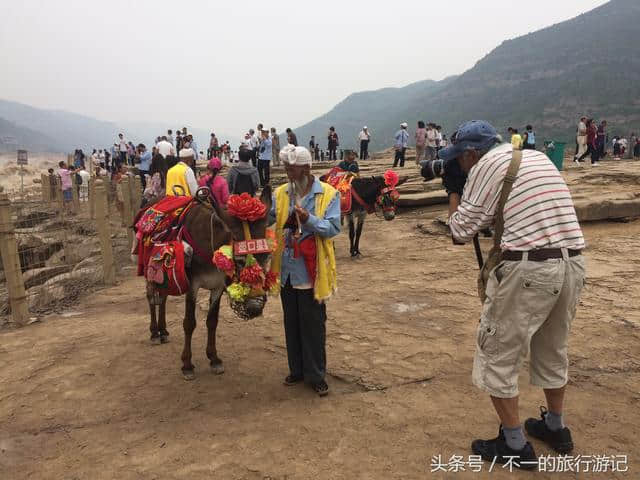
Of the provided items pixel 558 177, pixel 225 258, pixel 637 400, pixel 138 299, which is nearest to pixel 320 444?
pixel 225 258

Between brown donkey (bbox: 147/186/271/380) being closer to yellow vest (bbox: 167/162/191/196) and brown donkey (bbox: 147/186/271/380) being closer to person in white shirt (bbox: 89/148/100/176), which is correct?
yellow vest (bbox: 167/162/191/196)

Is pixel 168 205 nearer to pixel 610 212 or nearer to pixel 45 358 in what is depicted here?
pixel 45 358

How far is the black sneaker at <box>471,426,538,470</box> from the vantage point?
283cm

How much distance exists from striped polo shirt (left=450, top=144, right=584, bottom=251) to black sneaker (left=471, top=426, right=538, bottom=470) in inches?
53.8

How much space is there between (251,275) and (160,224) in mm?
1584

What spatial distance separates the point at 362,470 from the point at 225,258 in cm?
180

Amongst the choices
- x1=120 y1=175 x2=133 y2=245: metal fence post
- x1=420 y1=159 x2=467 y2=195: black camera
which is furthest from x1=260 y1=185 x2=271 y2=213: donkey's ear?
x1=120 y1=175 x2=133 y2=245: metal fence post

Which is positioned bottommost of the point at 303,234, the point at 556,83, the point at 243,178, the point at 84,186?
the point at 303,234

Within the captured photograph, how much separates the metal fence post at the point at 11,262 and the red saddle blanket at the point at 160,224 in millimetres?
2444

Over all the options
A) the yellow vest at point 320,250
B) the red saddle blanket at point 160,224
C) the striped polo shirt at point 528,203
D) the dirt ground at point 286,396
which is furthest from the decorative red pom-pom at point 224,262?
the striped polo shirt at point 528,203

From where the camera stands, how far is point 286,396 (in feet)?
12.8

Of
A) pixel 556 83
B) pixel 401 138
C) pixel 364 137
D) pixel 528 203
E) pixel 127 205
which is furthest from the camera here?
pixel 556 83

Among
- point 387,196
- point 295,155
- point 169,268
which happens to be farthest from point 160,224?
point 387,196

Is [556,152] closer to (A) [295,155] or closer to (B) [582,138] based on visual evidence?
(B) [582,138]
